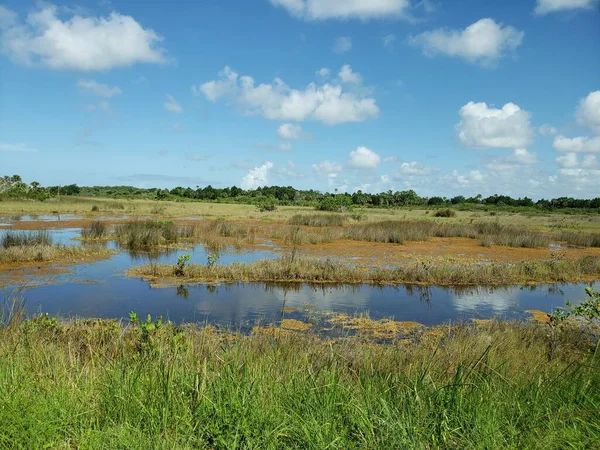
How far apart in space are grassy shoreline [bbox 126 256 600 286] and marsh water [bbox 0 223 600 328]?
2.21 feet

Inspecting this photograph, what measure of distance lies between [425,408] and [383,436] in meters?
0.51

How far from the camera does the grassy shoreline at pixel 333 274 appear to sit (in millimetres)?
15969

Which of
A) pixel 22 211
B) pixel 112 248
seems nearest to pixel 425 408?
pixel 112 248

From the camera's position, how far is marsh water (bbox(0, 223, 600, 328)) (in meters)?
11.6

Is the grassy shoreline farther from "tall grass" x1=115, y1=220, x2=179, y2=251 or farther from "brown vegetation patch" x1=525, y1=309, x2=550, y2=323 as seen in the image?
"tall grass" x1=115, y1=220, x2=179, y2=251

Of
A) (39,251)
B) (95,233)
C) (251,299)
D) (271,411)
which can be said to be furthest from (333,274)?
(95,233)

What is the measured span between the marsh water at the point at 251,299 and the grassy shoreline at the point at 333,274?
0.67m

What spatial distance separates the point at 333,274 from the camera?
16.6m

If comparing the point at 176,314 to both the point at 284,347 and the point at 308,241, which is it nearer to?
the point at 284,347

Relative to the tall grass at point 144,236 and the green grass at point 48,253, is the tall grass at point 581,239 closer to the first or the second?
the tall grass at point 144,236

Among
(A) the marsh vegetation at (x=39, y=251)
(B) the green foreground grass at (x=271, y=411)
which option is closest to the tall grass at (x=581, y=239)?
(B) the green foreground grass at (x=271, y=411)

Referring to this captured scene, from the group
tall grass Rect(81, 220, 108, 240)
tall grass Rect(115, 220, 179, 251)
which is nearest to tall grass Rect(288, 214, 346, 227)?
tall grass Rect(115, 220, 179, 251)

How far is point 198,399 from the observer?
12.0ft

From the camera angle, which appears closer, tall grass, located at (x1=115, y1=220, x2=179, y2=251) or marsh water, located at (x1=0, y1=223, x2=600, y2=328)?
marsh water, located at (x1=0, y1=223, x2=600, y2=328)
